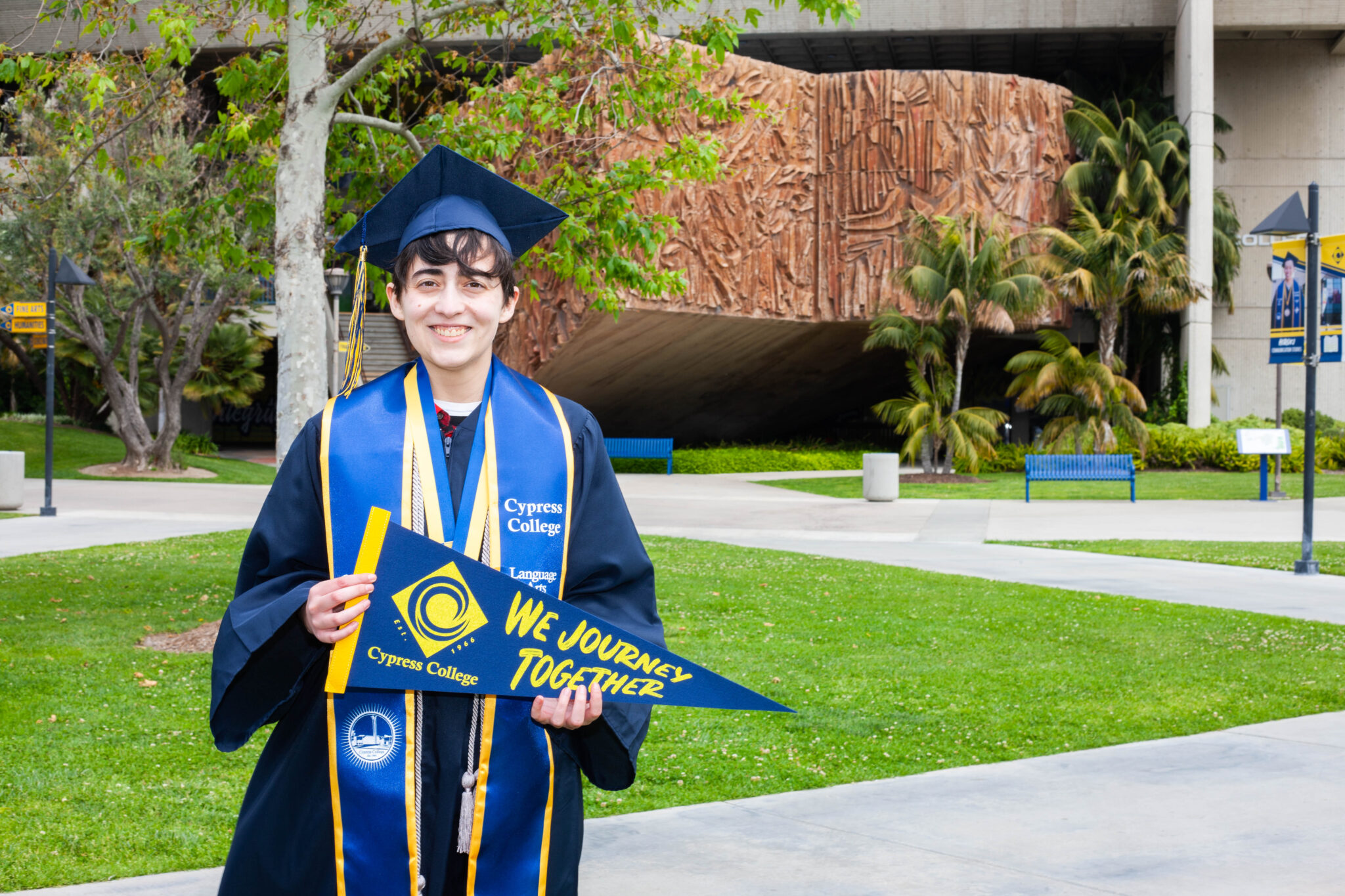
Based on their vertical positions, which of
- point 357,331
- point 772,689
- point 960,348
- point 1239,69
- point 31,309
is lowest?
point 772,689

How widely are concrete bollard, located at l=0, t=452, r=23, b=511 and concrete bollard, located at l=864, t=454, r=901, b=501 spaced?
12.4 m

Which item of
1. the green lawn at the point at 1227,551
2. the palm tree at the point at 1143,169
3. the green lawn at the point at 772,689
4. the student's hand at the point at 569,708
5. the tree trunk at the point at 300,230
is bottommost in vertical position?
the green lawn at the point at 772,689

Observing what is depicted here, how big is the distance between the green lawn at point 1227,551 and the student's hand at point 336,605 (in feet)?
36.2

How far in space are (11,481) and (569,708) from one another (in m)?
16.6

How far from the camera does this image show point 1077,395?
25.3 metres

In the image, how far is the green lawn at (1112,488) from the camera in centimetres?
2050

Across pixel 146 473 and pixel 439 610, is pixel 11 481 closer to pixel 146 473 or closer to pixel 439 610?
pixel 146 473

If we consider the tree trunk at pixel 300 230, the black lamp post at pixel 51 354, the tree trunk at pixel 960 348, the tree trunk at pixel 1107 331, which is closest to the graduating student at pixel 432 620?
the tree trunk at pixel 300 230

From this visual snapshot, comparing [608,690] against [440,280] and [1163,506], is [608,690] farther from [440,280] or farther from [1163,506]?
[1163,506]

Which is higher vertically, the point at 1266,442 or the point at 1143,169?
the point at 1143,169

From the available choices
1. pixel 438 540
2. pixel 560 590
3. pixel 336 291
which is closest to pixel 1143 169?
pixel 336 291

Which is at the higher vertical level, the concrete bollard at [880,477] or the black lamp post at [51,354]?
the black lamp post at [51,354]

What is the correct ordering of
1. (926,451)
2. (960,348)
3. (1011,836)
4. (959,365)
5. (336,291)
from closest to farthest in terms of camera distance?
(1011,836), (336,291), (959,365), (926,451), (960,348)

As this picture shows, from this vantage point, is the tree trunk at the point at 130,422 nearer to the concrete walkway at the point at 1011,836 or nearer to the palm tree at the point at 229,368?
the palm tree at the point at 229,368
